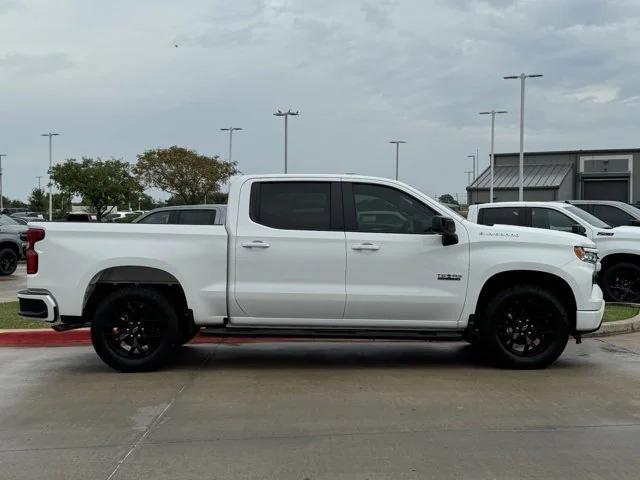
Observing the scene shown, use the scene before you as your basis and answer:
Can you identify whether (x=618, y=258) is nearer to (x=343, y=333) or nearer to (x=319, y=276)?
(x=343, y=333)

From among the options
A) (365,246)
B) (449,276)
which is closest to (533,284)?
(449,276)

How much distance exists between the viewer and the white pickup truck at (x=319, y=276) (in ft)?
22.2

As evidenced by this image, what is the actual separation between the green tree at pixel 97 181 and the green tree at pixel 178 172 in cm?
129

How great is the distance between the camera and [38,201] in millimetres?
84750

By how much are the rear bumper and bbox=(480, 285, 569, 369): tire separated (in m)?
4.37

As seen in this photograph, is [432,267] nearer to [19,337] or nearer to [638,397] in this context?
[638,397]

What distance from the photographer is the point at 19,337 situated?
8562 millimetres

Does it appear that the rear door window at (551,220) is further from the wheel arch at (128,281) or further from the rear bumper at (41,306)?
the rear bumper at (41,306)

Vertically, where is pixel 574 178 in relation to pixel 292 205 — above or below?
above

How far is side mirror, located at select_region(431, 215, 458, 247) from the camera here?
661 centimetres

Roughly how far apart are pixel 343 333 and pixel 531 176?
166 ft

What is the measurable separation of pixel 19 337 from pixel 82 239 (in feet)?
8.56

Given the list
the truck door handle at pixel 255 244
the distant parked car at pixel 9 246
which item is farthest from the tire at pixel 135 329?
the distant parked car at pixel 9 246

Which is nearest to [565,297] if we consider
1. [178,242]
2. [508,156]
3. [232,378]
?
[232,378]
